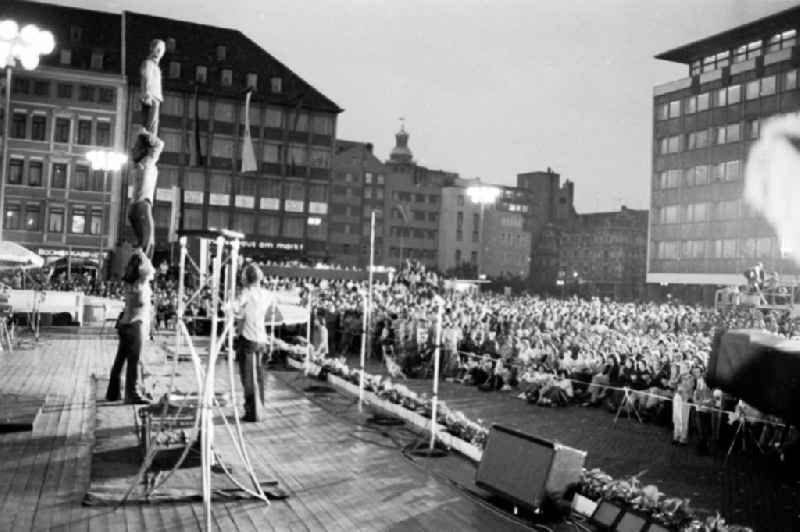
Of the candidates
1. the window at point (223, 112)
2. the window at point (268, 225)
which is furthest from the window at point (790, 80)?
the window at point (223, 112)

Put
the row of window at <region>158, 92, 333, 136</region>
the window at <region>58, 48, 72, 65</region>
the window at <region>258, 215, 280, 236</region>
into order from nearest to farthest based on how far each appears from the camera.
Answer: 1. the window at <region>58, 48, 72, 65</region>
2. the row of window at <region>158, 92, 333, 136</region>
3. the window at <region>258, 215, 280, 236</region>

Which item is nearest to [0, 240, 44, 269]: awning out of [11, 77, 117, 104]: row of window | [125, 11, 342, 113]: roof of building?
[11, 77, 117, 104]: row of window

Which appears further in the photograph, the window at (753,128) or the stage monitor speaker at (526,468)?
the window at (753,128)

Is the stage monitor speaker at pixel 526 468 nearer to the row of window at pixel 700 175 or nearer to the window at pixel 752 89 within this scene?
the row of window at pixel 700 175

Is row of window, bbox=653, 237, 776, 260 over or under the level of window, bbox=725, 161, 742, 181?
under

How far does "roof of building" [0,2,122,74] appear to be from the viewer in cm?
5331

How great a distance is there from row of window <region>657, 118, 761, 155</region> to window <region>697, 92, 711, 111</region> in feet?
5.80

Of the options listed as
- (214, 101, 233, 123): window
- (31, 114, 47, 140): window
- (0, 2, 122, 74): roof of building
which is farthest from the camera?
(214, 101, 233, 123): window

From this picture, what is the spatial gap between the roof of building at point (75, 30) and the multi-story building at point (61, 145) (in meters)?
0.08

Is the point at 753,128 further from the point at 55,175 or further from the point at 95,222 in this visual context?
the point at 55,175

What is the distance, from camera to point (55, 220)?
167ft

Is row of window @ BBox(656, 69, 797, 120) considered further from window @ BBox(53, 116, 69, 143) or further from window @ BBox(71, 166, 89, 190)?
window @ BBox(53, 116, 69, 143)

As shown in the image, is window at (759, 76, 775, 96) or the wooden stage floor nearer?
the wooden stage floor

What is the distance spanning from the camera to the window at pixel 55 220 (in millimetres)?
50719
